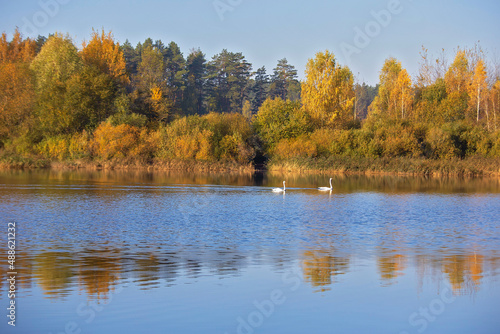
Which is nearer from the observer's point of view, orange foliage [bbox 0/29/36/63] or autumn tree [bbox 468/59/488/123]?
autumn tree [bbox 468/59/488/123]

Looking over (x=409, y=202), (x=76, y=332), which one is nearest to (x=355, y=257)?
(x=76, y=332)

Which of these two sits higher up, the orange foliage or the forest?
the orange foliage

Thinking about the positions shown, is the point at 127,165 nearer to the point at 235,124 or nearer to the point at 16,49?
the point at 235,124

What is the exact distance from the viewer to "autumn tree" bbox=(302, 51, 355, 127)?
59.1 metres

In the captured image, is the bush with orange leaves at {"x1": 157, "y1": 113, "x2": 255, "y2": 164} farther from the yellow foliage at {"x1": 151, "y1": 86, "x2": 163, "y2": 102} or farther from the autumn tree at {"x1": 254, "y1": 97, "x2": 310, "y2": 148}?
the yellow foliage at {"x1": 151, "y1": 86, "x2": 163, "y2": 102}

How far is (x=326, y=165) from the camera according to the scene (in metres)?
50.3

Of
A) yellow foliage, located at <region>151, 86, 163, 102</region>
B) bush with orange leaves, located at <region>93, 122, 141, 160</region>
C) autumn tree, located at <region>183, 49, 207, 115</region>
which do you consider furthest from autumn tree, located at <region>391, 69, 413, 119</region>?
autumn tree, located at <region>183, 49, 207, 115</region>

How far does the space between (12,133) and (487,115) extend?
165 feet

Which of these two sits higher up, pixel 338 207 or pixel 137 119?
pixel 137 119

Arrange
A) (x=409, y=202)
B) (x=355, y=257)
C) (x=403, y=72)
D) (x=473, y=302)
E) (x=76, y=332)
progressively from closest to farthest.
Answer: (x=76, y=332) < (x=473, y=302) < (x=355, y=257) < (x=409, y=202) < (x=403, y=72)

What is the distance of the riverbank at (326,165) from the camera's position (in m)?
47.4

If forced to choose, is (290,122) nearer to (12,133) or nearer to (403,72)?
(403,72)

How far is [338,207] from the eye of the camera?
2312 centimetres

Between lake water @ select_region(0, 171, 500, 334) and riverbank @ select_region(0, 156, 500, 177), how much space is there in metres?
25.8
